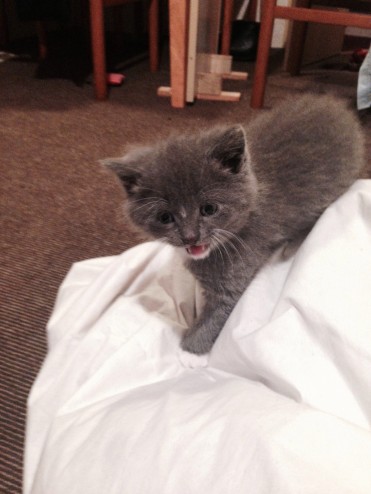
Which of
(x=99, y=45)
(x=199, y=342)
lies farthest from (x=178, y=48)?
(x=199, y=342)

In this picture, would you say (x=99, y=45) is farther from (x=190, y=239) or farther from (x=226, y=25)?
(x=190, y=239)

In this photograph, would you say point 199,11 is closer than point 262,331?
No

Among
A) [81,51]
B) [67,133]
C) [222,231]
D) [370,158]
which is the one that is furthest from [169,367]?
[81,51]

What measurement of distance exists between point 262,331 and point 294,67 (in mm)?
2522

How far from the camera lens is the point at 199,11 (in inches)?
78.5

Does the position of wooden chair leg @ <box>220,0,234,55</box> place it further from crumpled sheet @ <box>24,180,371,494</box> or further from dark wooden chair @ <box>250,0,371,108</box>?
crumpled sheet @ <box>24,180,371,494</box>

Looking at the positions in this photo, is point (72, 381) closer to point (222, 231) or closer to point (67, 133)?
point (222, 231)

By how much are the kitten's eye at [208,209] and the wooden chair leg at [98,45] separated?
1.64 meters

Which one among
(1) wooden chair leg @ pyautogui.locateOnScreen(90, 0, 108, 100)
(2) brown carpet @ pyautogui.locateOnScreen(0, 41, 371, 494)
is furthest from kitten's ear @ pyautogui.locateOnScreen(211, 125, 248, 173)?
(1) wooden chair leg @ pyautogui.locateOnScreen(90, 0, 108, 100)

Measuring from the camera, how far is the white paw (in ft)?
2.88

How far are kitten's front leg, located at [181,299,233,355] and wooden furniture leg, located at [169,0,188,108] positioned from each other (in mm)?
1504

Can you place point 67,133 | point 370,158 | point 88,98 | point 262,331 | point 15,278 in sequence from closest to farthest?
point 262,331
point 15,278
point 370,158
point 67,133
point 88,98

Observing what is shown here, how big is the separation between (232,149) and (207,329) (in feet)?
1.25

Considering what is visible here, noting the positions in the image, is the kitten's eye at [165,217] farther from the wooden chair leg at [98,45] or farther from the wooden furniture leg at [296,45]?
the wooden furniture leg at [296,45]
